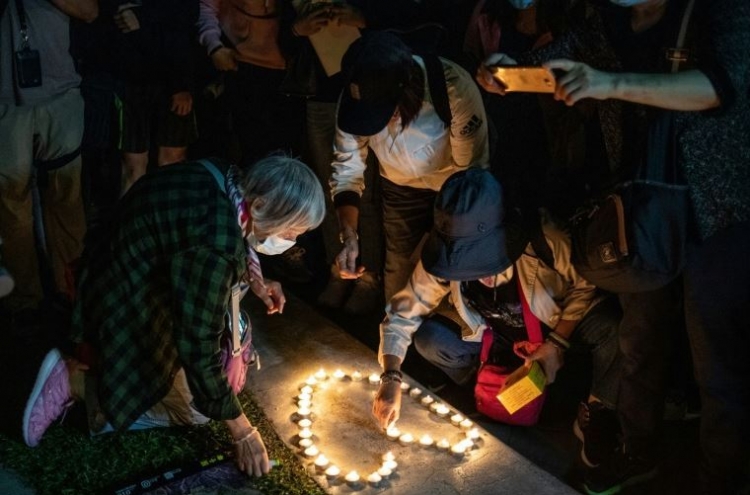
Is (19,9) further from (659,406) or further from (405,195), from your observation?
(659,406)

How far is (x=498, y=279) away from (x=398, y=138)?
0.80 metres

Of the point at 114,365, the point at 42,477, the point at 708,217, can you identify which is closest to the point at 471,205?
the point at 708,217

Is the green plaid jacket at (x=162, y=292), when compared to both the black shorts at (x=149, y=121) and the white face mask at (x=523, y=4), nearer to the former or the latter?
the white face mask at (x=523, y=4)

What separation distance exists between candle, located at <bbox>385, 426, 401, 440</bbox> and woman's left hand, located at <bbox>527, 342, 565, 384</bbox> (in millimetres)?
669

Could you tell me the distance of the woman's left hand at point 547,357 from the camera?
341cm

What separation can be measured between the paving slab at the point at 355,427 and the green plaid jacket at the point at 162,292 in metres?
0.59

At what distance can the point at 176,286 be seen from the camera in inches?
108

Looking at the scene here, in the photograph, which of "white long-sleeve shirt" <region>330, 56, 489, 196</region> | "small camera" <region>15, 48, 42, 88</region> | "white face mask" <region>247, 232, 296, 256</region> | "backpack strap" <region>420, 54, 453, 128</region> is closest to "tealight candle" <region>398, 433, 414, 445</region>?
"white face mask" <region>247, 232, 296, 256</region>

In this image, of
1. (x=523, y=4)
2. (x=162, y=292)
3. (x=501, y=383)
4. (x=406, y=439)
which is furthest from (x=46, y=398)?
(x=523, y=4)

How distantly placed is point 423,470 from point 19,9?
10.3 feet

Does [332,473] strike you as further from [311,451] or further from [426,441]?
Answer: [426,441]

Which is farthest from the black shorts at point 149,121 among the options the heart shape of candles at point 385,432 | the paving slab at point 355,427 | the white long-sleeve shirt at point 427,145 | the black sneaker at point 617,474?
the black sneaker at point 617,474

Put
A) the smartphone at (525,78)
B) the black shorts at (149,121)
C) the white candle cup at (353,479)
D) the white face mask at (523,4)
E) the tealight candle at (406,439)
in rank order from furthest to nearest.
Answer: the black shorts at (149,121) → the white face mask at (523,4) → the tealight candle at (406,439) → the white candle cup at (353,479) → the smartphone at (525,78)

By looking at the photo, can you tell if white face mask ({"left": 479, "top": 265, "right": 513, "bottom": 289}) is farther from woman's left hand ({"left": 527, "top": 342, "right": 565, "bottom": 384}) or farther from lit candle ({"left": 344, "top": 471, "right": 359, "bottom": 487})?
lit candle ({"left": 344, "top": 471, "right": 359, "bottom": 487})
